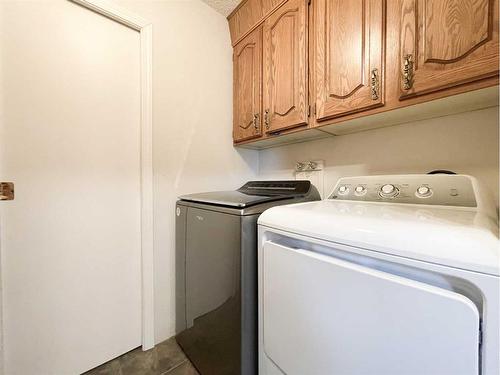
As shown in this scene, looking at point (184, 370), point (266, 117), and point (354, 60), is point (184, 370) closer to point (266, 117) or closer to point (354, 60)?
point (266, 117)

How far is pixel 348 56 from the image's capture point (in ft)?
3.33

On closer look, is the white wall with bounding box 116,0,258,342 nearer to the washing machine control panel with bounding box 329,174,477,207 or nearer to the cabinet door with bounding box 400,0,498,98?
the washing machine control panel with bounding box 329,174,477,207

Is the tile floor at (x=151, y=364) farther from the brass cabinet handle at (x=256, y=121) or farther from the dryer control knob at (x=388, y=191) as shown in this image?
the brass cabinet handle at (x=256, y=121)

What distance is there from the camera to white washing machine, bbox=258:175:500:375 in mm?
426

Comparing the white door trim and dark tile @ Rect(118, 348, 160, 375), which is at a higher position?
the white door trim

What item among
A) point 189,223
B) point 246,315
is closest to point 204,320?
point 246,315

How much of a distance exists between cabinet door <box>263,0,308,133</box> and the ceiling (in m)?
0.38

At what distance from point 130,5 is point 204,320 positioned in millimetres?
1812

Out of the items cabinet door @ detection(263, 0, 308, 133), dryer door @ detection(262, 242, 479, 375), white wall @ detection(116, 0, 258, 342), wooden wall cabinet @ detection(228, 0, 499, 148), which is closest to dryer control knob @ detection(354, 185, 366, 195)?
wooden wall cabinet @ detection(228, 0, 499, 148)

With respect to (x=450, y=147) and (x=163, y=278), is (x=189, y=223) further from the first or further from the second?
(x=450, y=147)

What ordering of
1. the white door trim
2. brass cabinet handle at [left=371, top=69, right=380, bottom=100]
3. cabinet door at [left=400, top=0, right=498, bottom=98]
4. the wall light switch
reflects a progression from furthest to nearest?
the wall light switch, the white door trim, brass cabinet handle at [left=371, top=69, right=380, bottom=100], cabinet door at [left=400, top=0, right=498, bottom=98]

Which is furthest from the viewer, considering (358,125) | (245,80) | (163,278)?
(245,80)

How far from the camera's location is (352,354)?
0.58 metres

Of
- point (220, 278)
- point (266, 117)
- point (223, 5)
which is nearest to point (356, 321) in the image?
point (220, 278)
